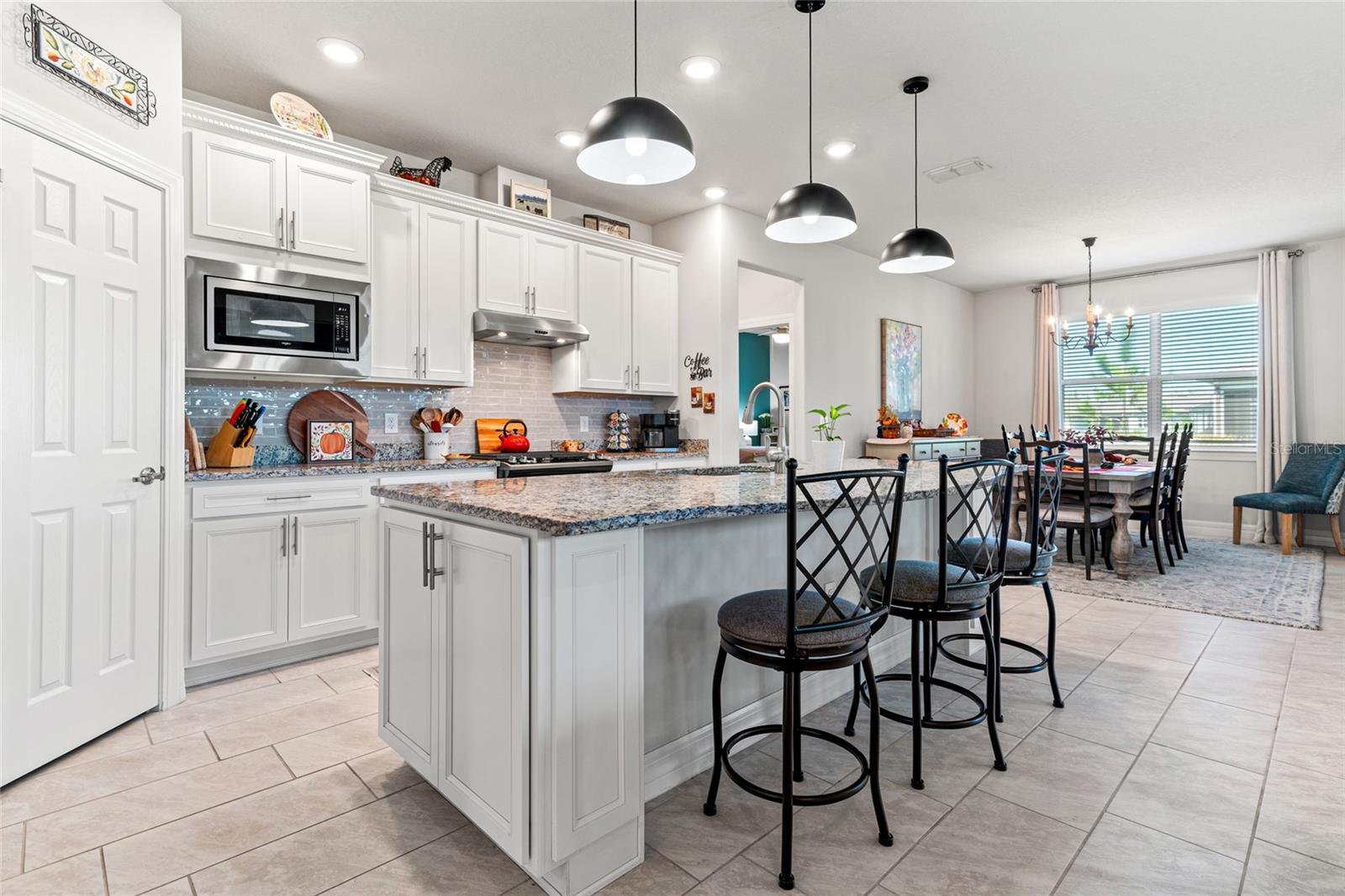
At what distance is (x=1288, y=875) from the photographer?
5.23 feet

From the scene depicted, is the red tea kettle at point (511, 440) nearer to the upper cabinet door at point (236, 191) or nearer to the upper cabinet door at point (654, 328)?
the upper cabinet door at point (654, 328)

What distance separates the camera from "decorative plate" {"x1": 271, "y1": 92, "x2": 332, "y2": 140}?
3197 mm

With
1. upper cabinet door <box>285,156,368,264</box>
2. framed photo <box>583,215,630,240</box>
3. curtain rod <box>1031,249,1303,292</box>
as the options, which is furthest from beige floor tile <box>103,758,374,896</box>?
curtain rod <box>1031,249,1303,292</box>

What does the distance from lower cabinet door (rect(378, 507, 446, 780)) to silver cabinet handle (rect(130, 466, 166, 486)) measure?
119cm

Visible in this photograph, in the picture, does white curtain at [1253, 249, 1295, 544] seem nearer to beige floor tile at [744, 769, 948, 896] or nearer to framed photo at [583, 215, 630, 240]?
framed photo at [583, 215, 630, 240]

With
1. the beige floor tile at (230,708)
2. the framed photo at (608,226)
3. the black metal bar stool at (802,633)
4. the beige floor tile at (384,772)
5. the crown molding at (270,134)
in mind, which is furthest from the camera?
the framed photo at (608,226)

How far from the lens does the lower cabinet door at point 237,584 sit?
2.78 meters

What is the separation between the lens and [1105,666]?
9.85 feet

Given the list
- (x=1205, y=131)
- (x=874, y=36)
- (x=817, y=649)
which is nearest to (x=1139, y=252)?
(x=1205, y=131)

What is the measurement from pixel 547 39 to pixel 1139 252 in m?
6.08

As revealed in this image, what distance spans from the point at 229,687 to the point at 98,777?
76 cm

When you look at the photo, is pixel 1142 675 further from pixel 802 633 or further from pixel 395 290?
pixel 395 290

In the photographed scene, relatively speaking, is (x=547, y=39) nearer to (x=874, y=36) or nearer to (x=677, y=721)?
(x=874, y=36)

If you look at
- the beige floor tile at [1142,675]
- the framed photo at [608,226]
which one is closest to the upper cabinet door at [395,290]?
the framed photo at [608,226]
